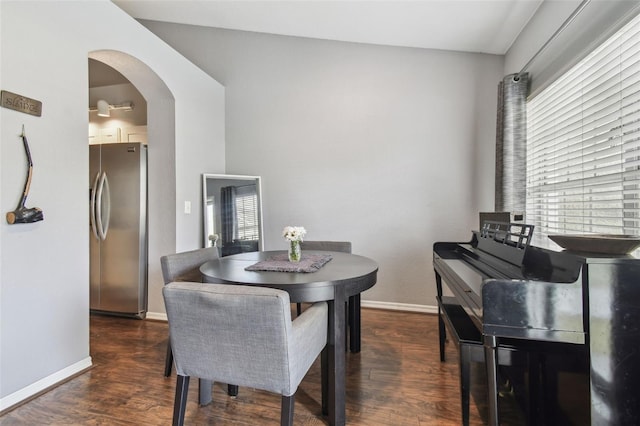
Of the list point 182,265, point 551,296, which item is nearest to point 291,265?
point 182,265

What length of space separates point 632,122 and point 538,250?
2.73 feet

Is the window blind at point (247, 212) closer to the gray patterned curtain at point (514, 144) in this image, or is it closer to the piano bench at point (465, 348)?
the piano bench at point (465, 348)

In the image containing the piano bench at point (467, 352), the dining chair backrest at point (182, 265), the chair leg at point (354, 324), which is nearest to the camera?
the piano bench at point (467, 352)

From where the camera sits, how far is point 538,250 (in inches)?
59.1

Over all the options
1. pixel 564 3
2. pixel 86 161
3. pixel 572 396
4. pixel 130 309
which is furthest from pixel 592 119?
pixel 130 309

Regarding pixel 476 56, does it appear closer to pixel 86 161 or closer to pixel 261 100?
pixel 261 100

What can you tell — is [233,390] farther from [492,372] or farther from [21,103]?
[21,103]

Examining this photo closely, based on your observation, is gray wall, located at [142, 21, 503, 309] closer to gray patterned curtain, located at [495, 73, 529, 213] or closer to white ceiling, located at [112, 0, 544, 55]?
white ceiling, located at [112, 0, 544, 55]

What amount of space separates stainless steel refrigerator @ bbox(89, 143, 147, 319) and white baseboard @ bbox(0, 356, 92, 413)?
3.35 ft

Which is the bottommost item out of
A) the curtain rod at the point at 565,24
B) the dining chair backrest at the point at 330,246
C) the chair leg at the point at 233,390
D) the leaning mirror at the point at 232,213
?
the chair leg at the point at 233,390

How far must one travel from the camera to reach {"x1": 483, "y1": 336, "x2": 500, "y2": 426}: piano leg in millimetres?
1296

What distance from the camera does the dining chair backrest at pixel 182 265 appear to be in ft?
6.51

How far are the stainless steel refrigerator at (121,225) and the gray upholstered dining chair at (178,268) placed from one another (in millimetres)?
1255

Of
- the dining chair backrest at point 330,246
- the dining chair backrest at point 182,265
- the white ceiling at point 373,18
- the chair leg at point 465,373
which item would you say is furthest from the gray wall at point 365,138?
the chair leg at point 465,373
